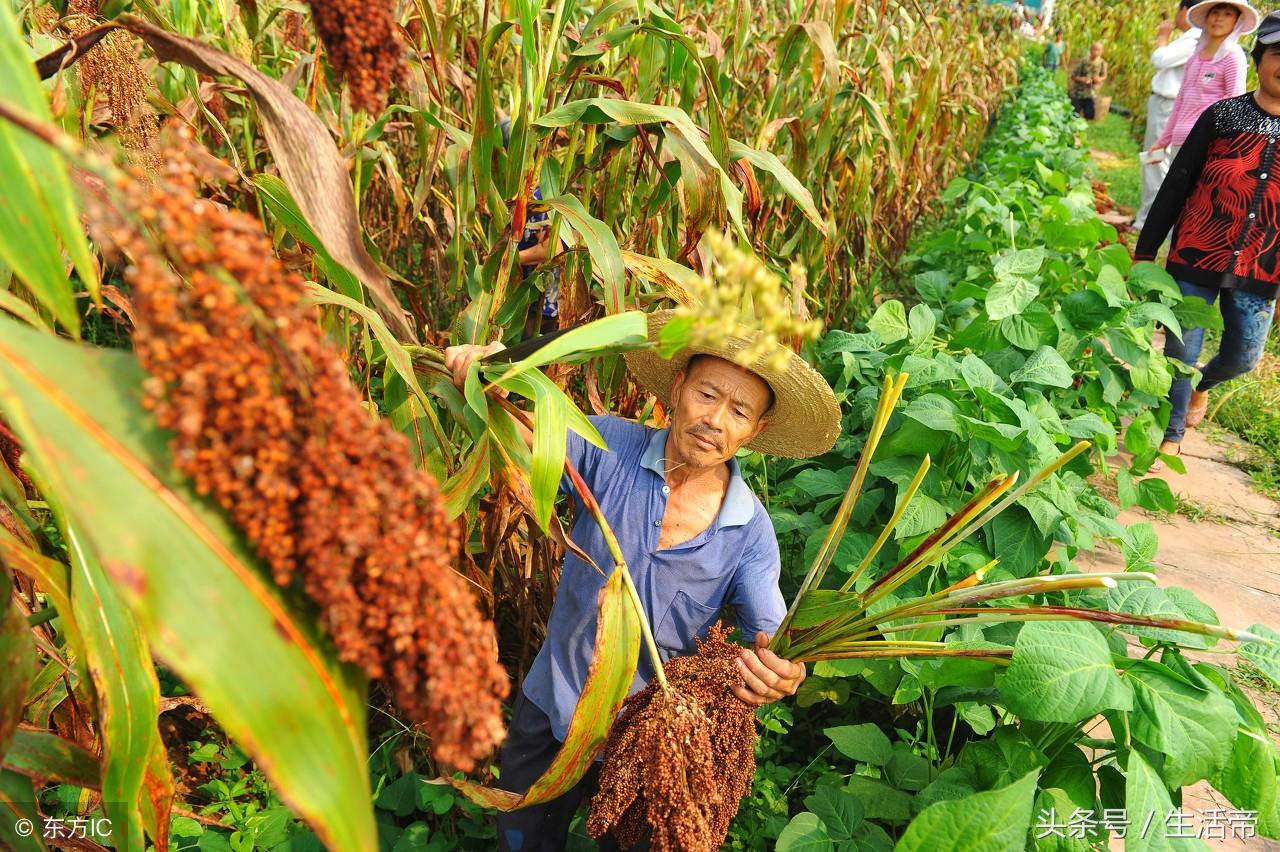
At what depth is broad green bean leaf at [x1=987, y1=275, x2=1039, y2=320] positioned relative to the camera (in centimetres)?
268

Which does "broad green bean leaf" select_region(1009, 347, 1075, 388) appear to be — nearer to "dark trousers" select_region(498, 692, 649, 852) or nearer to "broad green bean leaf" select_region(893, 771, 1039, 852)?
"broad green bean leaf" select_region(893, 771, 1039, 852)

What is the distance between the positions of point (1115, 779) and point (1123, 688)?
Answer: 0.35 meters

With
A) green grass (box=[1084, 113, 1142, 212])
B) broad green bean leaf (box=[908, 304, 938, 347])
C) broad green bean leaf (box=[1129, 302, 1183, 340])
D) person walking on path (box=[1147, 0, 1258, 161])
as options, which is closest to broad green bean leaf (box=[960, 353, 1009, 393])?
broad green bean leaf (box=[908, 304, 938, 347])

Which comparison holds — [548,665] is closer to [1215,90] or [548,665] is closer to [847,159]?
[847,159]

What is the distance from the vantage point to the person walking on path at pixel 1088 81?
13.7 meters

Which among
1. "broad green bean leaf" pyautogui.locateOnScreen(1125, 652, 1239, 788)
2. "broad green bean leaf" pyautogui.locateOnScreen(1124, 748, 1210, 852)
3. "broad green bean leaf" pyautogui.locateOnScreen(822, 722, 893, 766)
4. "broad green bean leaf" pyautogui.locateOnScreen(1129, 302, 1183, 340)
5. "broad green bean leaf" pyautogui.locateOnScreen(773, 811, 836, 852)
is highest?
"broad green bean leaf" pyautogui.locateOnScreen(1129, 302, 1183, 340)

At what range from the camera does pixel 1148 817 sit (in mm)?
1288

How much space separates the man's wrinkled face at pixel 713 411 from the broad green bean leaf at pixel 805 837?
70 cm

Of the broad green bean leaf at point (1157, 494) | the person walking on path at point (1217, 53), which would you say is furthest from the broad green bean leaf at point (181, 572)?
the person walking on path at point (1217, 53)

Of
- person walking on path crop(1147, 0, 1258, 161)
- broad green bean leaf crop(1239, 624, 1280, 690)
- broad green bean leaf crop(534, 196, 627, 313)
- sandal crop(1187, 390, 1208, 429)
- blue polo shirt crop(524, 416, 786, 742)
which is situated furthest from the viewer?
person walking on path crop(1147, 0, 1258, 161)

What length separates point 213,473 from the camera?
1.66 feet

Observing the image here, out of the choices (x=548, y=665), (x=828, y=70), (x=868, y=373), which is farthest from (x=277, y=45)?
(x=548, y=665)

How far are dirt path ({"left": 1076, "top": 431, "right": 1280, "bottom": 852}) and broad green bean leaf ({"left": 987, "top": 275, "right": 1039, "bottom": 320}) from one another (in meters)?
1.14

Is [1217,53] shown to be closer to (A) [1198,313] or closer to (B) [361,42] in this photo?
(A) [1198,313]
